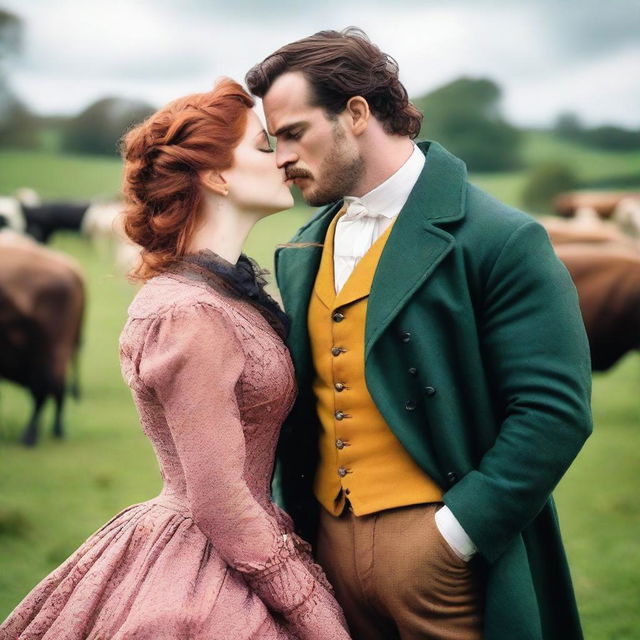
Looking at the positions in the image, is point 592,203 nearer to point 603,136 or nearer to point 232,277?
point 603,136

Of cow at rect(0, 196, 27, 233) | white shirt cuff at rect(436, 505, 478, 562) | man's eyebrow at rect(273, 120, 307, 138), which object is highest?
man's eyebrow at rect(273, 120, 307, 138)

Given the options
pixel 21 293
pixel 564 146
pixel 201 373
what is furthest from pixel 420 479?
pixel 564 146

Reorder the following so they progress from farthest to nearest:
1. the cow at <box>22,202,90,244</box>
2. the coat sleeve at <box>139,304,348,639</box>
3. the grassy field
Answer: the cow at <box>22,202,90,244</box>, the grassy field, the coat sleeve at <box>139,304,348,639</box>

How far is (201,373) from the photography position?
1890 mm

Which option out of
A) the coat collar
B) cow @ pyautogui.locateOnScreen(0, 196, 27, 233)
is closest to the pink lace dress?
the coat collar

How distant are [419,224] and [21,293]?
5685 millimetres

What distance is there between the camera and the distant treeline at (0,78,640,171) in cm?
1847

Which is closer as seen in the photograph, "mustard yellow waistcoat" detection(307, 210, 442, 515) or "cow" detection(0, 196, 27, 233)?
"mustard yellow waistcoat" detection(307, 210, 442, 515)

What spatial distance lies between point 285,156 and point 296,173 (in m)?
0.06

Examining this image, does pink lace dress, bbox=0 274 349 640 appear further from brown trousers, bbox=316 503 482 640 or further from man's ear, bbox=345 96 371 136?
man's ear, bbox=345 96 371 136

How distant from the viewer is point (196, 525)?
2.05 meters

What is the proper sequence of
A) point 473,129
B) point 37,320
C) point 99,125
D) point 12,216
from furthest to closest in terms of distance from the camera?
point 99,125 < point 473,129 < point 12,216 < point 37,320

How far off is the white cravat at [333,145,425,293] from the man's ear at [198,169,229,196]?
0.36 meters

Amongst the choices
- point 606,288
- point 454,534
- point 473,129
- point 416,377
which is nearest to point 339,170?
point 416,377
